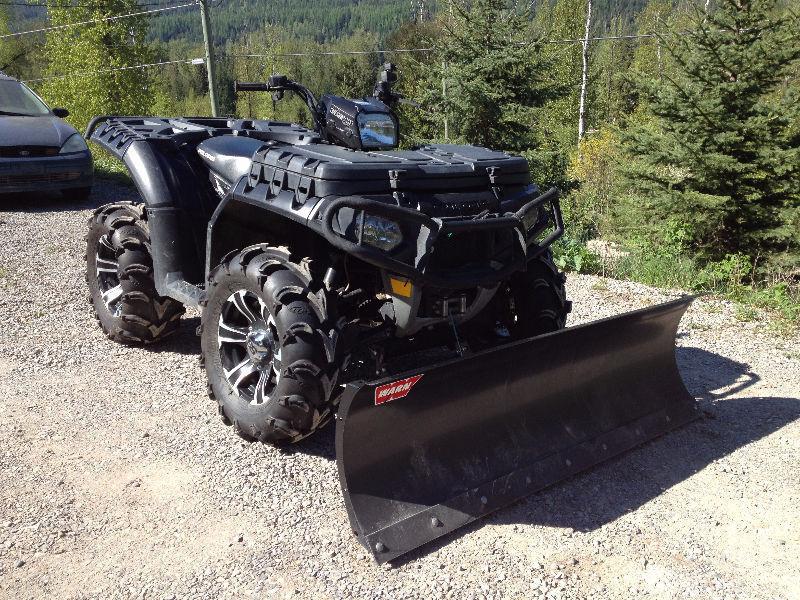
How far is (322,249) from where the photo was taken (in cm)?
382

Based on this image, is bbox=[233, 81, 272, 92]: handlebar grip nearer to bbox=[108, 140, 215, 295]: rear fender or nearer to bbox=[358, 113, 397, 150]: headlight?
bbox=[108, 140, 215, 295]: rear fender

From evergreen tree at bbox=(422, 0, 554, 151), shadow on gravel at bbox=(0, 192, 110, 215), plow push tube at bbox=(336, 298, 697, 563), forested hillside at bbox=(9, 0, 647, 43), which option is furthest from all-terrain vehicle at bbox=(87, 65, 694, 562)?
forested hillside at bbox=(9, 0, 647, 43)

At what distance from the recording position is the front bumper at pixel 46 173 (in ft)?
31.2

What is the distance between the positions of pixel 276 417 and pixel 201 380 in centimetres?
146

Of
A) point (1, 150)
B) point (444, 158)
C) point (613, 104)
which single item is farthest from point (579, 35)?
point (444, 158)

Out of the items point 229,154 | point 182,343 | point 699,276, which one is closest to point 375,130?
point 229,154

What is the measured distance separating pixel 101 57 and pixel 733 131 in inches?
1024

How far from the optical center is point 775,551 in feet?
10.1

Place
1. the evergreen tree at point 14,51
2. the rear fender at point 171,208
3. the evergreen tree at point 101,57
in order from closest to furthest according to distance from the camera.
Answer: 1. the rear fender at point 171,208
2. the evergreen tree at point 101,57
3. the evergreen tree at point 14,51

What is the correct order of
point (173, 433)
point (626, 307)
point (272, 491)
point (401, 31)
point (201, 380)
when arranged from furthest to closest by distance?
point (401, 31) → point (626, 307) → point (201, 380) → point (173, 433) → point (272, 491)

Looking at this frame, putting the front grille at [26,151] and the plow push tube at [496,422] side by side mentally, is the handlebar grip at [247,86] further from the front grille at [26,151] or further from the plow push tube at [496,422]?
the front grille at [26,151]

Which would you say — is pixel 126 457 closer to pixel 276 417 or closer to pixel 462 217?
pixel 276 417

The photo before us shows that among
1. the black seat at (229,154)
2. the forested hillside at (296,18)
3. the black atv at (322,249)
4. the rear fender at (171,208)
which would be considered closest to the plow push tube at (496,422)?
the black atv at (322,249)

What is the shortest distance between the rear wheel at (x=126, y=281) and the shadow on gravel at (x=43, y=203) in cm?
538
